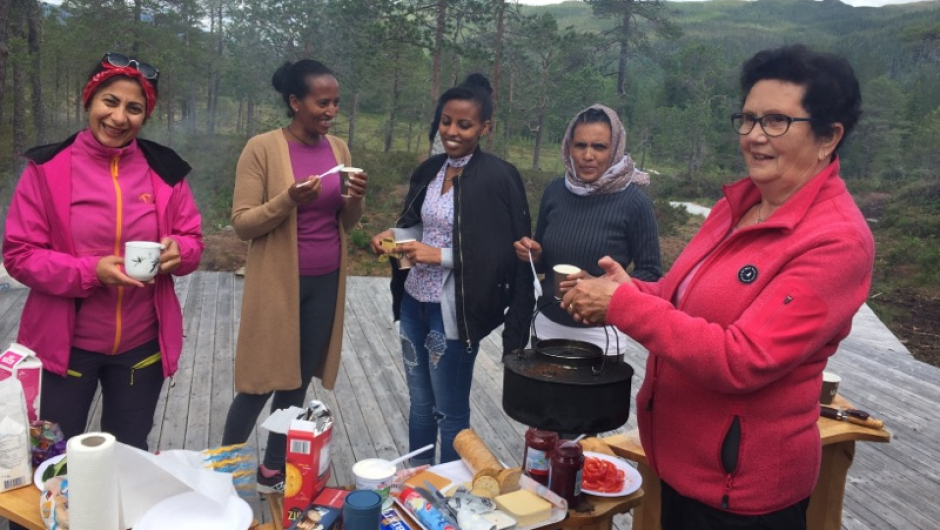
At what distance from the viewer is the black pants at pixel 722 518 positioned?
1.47 meters

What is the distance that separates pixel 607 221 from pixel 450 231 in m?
0.56

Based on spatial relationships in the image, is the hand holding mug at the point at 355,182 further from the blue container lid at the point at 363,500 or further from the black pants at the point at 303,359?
the blue container lid at the point at 363,500

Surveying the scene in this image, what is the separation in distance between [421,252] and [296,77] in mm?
780

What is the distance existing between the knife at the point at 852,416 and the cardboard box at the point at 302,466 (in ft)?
5.66

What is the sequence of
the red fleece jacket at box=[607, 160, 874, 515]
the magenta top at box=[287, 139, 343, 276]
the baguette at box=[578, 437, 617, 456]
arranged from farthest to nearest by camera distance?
1. the magenta top at box=[287, 139, 343, 276]
2. the baguette at box=[578, 437, 617, 456]
3. the red fleece jacket at box=[607, 160, 874, 515]

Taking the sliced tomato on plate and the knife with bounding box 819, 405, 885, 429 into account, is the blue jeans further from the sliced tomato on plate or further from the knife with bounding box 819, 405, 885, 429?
the knife with bounding box 819, 405, 885, 429

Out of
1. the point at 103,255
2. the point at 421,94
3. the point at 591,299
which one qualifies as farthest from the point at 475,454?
the point at 421,94

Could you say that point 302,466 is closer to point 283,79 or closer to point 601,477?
point 601,477

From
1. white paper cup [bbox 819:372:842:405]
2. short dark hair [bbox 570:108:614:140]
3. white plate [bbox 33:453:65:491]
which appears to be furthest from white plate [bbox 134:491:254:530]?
white paper cup [bbox 819:372:842:405]

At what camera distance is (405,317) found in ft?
8.35

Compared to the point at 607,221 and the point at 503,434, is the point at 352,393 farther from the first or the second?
the point at 607,221

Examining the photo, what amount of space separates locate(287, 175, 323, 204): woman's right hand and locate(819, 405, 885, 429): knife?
6.11ft

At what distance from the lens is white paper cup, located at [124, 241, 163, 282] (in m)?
1.73

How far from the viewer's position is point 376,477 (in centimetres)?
150
